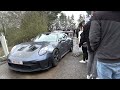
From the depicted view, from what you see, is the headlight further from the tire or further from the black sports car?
the tire

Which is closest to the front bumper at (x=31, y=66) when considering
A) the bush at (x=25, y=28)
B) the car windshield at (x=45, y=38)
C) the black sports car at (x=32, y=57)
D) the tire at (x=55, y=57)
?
the black sports car at (x=32, y=57)

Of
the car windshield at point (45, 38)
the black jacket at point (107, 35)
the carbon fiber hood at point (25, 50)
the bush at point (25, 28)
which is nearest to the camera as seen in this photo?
the black jacket at point (107, 35)

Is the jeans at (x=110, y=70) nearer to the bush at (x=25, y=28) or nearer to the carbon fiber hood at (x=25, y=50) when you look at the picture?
the bush at (x=25, y=28)

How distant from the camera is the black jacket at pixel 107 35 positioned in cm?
136

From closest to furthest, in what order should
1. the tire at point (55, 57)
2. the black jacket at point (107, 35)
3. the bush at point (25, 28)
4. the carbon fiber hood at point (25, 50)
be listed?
1. the black jacket at point (107, 35)
2. the bush at point (25, 28)
3. the carbon fiber hood at point (25, 50)
4. the tire at point (55, 57)

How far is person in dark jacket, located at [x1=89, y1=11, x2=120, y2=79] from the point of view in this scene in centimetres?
137

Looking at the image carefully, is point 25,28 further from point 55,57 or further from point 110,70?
point 110,70

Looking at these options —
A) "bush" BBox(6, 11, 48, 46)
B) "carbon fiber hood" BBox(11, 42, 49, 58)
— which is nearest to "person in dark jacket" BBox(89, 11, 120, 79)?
"bush" BBox(6, 11, 48, 46)
